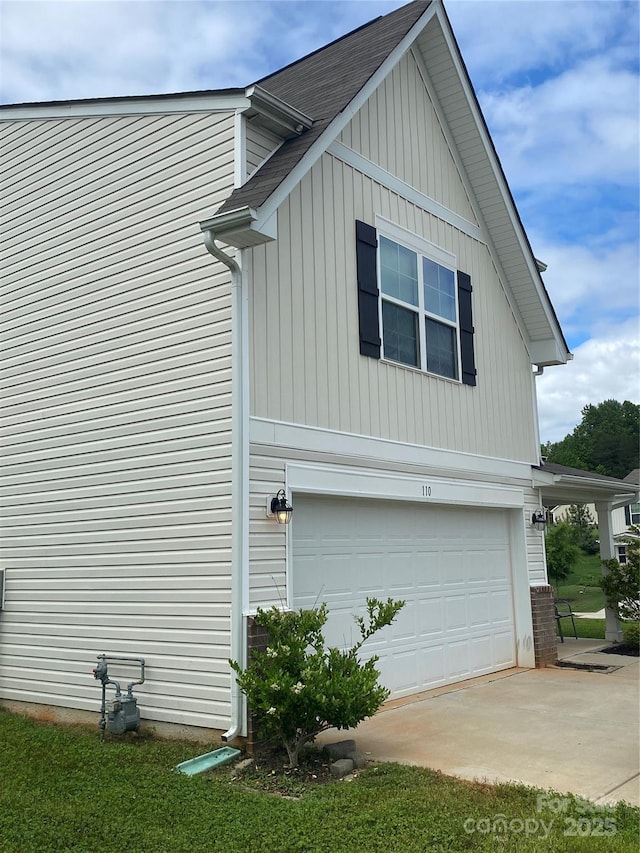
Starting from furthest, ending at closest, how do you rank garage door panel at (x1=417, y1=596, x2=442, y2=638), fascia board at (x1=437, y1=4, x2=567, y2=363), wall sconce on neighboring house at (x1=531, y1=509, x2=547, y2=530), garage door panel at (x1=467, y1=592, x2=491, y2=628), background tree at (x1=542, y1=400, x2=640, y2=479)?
background tree at (x1=542, y1=400, x2=640, y2=479) < wall sconce on neighboring house at (x1=531, y1=509, x2=547, y2=530) < garage door panel at (x1=467, y1=592, x2=491, y2=628) < fascia board at (x1=437, y1=4, x2=567, y2=363) < garage door panel at (x1=417, y1=596, x2=442, y2=638)

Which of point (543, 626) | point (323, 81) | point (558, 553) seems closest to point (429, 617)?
point (543, 626)

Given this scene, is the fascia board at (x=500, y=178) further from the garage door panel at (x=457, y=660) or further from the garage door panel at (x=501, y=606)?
the garage door panel at (x=457, y=660)

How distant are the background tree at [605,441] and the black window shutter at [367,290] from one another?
203ft

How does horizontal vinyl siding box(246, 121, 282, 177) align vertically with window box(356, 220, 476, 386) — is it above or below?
above

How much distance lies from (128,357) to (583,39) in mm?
7050

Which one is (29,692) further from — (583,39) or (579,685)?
(583,39)

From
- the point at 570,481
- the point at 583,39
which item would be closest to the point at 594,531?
the point at 570,481

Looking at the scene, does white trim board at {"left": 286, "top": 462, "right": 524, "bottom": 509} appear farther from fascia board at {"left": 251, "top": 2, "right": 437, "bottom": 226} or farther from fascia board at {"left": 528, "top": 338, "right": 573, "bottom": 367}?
fascia board at {"left": 251, "top": 2, "right": 437, "bottom": 226}

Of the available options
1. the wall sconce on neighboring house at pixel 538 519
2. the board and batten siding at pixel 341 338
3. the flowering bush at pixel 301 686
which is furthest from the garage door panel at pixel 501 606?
the flowering bush at pixel 301 686

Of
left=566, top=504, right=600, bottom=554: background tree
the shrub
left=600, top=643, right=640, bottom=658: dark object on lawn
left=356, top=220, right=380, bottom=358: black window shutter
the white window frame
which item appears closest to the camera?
left=356, top=220, right=380, bottom=358: black window shutter

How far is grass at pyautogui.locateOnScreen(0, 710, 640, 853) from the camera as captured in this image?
175 inches

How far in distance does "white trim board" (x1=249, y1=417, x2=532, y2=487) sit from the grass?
288 cm

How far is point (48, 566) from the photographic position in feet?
27.7

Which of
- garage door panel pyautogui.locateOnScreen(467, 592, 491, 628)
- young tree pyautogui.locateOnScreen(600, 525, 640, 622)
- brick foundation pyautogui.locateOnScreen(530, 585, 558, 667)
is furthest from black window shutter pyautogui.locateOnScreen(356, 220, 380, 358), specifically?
young tree pyautogui.locateOnScreen(600, 525, 640, 622)
